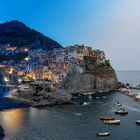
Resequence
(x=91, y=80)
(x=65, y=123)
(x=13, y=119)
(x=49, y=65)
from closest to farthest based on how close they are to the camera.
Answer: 1. (x=65, y=123)
2. (x=13, y=119)
3. (x=91, y=80)
4. (x=49, y=65)

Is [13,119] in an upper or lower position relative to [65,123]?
upper

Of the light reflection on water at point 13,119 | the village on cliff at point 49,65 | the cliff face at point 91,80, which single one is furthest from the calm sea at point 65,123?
the village on cliff at point 49,65

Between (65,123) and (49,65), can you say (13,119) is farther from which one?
(49,65)

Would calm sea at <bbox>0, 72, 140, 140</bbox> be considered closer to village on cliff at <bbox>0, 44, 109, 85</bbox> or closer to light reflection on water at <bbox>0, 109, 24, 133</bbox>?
light reflection on water at <bbox>0, 109, 24, 133</bbox>

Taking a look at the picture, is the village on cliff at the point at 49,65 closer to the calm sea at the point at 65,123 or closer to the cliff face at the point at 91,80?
the cliff face at the point at 91,80

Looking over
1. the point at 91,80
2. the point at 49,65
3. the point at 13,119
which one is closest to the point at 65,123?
the point at 13,119

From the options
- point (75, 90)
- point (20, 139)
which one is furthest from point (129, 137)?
point (75, 90)

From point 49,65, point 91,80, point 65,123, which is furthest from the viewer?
point 49,65
